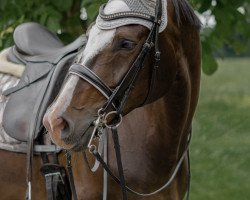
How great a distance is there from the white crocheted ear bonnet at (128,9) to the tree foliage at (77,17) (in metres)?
1.62

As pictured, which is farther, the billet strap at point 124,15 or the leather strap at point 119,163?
the leather strap at point 119,163

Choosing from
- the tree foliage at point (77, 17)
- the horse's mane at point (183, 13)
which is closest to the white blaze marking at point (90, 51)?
the horse's mane at point (183, 13)

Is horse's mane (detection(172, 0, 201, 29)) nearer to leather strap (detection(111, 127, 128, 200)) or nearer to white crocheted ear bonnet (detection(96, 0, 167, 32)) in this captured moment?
white crocheted ear bonnet (detection(96, 0, 167, 32))

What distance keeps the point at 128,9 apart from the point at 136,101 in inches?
17.5

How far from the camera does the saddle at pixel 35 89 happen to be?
13.1 feet

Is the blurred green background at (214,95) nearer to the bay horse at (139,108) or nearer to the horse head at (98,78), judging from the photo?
the bay horse at (139,108)

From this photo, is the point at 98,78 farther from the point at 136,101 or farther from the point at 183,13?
the point at 183,13

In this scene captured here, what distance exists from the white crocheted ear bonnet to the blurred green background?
63.0 inches

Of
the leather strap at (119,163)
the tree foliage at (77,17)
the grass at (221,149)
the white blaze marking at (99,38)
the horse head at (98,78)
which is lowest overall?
the grass at (221,149)

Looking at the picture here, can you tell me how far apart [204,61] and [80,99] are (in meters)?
2.61

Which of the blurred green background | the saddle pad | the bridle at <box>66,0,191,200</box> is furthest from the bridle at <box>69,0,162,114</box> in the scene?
the blurred green background

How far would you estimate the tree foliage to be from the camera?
512cm

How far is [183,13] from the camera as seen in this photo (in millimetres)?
3461

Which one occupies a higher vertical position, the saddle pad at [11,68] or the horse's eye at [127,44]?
the horse's eye at [127,44]
